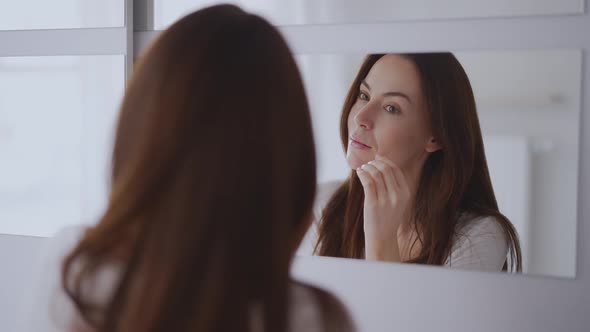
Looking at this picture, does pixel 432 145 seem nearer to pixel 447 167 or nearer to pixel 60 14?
pixel 447 167

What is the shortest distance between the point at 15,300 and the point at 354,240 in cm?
121

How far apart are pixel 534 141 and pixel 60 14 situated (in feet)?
4.72

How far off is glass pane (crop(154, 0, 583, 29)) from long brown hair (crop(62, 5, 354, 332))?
92 cm

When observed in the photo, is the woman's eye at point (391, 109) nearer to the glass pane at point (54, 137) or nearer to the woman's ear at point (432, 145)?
the woman's ear at point (432, 145)

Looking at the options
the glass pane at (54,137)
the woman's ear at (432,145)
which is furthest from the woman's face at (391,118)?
the glass pane at (54,137)

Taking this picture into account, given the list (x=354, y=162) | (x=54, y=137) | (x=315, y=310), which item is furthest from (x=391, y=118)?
(x=54, y=137)

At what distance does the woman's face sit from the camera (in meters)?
1.59

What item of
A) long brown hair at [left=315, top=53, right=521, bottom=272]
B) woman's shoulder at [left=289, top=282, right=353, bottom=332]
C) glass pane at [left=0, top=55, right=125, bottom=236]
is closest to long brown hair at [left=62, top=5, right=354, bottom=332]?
woman's shoulder at [left=289, top=282, right=353, bottom=332]

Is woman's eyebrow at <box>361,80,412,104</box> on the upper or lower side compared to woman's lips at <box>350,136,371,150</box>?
upper

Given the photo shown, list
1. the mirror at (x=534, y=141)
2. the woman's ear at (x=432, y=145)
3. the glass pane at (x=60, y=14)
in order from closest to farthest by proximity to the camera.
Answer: the mirror at (x=534, y=141) → the woman's ear at (x=432, y=145) → the glass pane at (x=60, y=14)

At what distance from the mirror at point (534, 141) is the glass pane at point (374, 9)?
0.11 m

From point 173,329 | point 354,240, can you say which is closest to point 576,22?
point 354,240

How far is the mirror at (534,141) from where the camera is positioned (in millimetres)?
1454

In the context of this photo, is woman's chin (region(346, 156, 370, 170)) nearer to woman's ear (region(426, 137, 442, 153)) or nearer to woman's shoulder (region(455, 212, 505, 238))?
woman's ear (region(426, 137, 442, 153))
